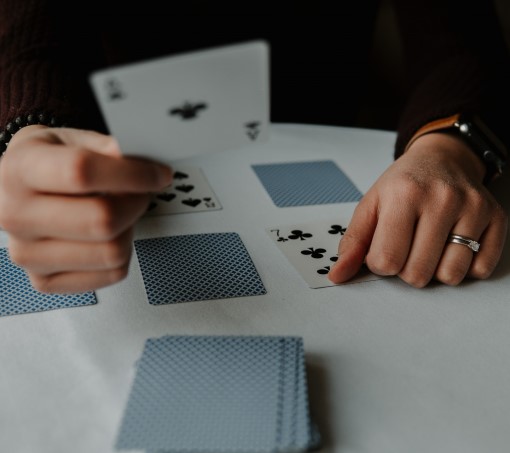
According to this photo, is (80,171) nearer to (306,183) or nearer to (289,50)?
(306,183)

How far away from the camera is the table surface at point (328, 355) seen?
2.30 feet

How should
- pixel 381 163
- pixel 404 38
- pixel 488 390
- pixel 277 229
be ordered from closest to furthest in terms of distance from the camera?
1. pixel 488 390
2. pixel 277 229
3. pixel 381 163
4. pixel 404 38

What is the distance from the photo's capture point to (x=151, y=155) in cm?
73

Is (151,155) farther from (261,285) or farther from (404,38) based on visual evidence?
(404,38)

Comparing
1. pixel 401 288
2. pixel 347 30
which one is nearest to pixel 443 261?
pixel 401 288

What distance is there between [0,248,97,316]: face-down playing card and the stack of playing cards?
19 cm

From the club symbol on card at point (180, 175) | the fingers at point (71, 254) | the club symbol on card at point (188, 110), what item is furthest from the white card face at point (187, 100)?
the club symbol on card at point (180, 175)

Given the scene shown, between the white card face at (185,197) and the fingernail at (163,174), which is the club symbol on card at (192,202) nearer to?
the white card face at (185,197)

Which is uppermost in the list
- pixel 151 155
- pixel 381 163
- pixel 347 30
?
pixel 151 155

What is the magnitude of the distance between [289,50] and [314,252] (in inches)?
38.3

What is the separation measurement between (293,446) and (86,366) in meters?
0.30

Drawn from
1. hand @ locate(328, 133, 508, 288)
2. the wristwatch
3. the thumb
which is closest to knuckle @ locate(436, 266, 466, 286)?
hand @ locate(328, 133, 508, 288)

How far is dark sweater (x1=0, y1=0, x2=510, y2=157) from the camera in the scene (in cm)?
121

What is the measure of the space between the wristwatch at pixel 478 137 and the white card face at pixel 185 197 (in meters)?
0.45
